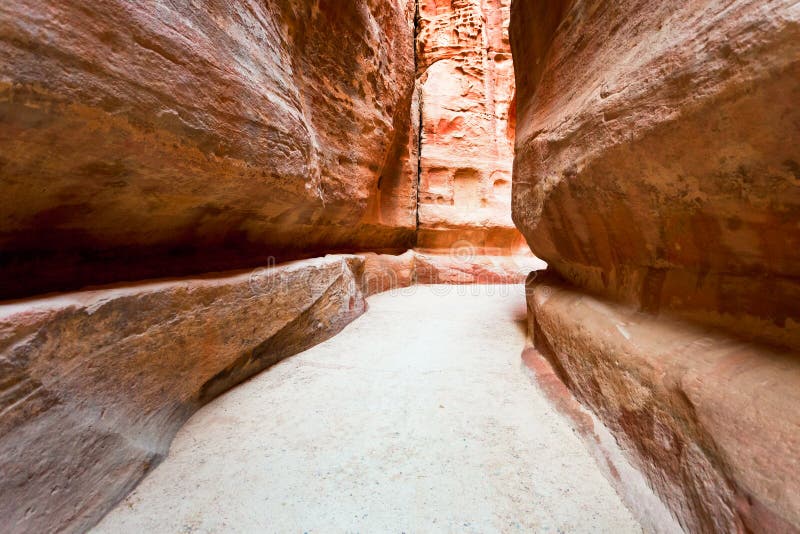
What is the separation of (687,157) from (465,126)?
703 centimetres

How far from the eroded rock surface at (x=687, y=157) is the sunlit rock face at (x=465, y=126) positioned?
17.0 feet

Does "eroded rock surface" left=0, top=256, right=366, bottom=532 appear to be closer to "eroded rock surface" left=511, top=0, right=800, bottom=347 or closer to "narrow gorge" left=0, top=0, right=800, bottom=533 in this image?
"narrow gorge" left=0, top=0, right=800, bottom=533

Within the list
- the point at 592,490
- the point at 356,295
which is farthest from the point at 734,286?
the point at 356,295

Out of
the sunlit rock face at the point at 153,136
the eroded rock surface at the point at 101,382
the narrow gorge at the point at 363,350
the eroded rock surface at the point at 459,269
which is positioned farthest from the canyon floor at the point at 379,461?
the eroded rock surface at the point at 459,269

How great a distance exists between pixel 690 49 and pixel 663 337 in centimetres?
100

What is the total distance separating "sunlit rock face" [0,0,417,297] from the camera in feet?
3.37

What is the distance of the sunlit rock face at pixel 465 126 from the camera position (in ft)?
23.5

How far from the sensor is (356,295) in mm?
3688

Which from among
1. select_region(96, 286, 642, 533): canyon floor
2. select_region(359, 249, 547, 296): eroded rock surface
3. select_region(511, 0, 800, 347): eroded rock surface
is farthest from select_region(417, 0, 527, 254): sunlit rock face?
select_region(96, 286, 642, 533): canyon floor

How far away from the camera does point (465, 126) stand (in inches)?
292

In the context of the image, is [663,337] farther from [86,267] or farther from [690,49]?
[86,267]

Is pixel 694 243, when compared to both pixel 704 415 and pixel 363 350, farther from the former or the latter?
pixel 363 350

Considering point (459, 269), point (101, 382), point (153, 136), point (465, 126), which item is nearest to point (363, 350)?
point (101, 382)

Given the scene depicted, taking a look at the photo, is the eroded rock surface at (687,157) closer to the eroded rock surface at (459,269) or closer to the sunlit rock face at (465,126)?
the eroded rock surface at (459,269)
